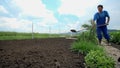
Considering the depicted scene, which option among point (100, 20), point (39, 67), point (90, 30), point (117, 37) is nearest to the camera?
point (39, 67)

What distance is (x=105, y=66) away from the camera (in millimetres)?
5277

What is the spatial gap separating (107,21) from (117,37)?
153 inches

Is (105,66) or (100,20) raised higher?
(100,20)

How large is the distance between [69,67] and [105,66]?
0.75 metres

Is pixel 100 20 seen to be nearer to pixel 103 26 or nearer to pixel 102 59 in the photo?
pixel 103 26

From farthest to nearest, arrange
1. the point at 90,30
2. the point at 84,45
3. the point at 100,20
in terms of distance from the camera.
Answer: the point at 100,20 → the point at 90,30 → the point at 84,45

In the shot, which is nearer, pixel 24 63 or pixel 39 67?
pixel 39 67

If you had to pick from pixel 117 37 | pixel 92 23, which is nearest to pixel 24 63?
pixel 92 23

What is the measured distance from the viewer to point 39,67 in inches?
205

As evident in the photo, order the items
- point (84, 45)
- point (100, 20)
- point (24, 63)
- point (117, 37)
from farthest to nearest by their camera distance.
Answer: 1. point (117, 37)
2. point (100, 20)
3. point (84, 45)
4. point (24, 63)

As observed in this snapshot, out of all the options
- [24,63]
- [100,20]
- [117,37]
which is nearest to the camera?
[24,63]

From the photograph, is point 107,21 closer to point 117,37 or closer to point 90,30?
point 90,30

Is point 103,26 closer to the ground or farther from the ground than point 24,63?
farther from the ground

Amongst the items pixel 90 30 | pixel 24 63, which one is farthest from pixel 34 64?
pixel 90 30
